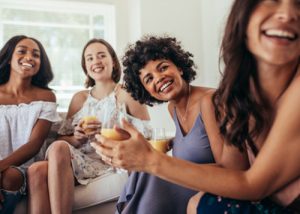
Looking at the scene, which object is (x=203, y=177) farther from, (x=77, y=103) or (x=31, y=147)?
(x=77, y=103)

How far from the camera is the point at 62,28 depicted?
4.54 m

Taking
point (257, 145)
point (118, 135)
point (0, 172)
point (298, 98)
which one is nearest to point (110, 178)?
point (0, 172)

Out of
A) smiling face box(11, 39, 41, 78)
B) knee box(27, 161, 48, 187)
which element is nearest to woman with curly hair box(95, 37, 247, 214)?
knee box(27, 161, 48, 187)

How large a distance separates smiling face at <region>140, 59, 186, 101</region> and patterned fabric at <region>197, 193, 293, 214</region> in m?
0.78

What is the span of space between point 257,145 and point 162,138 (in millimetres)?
731

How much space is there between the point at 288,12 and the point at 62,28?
400 centimetres

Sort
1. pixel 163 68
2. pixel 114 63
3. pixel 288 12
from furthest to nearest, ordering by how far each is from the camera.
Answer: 1. pixel 114 63
2. pixel 163 68
3. pixel 288 12

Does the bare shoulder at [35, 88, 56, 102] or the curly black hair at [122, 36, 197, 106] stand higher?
the curly black hair at [122, 36, 197, 106]

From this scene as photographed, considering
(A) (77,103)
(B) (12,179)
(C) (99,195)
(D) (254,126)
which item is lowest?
(C) (99,195)

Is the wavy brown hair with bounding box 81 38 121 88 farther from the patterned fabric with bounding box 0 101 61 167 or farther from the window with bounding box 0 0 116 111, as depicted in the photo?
the window with bounding box 0 0 116 111

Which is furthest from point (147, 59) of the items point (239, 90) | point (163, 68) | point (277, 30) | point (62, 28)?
point (62, 28)

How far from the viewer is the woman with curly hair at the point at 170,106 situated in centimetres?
141

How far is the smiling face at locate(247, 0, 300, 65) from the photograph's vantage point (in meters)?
0.88

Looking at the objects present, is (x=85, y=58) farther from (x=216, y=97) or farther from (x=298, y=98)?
(x=298, y=98)
